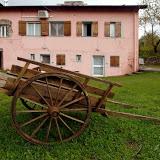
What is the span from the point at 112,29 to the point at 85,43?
2.28m

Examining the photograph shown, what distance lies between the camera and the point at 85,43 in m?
28.6

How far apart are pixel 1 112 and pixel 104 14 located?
20.3 meters

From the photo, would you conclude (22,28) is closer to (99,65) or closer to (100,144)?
(99,65)

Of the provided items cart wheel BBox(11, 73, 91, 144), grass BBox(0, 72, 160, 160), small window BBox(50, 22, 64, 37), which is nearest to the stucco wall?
small window BBox(50, 22, 64, 37)

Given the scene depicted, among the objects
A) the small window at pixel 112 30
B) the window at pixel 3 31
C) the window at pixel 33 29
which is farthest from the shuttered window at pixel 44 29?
the small window at pixel 112 30

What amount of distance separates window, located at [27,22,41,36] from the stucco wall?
1.04 ft

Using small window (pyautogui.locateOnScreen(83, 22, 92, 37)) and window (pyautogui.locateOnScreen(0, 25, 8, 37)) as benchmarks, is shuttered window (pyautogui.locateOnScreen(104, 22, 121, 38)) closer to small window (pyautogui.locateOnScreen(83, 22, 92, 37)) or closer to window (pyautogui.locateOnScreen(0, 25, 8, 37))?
small window (pyautogui.locateOnScreen(83, 22, 92, 37))

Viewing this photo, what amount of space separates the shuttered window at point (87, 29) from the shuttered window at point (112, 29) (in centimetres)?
75

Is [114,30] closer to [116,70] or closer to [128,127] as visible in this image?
[116,70]

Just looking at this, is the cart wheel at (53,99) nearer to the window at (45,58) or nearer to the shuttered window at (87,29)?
the shuttered window at (87,29)

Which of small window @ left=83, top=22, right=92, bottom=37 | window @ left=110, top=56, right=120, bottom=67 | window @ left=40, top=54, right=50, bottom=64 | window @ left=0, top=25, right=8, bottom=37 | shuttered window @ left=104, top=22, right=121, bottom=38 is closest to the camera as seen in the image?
shuttered window @ left=104, top=22, right=121, bottom=38

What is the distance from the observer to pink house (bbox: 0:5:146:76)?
28250 mm

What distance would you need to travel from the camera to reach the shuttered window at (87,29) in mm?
28219

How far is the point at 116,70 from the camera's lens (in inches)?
1129
